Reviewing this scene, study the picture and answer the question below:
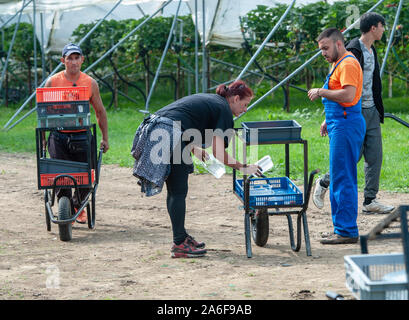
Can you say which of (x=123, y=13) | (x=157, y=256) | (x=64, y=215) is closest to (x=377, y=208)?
(x=157, y=256)

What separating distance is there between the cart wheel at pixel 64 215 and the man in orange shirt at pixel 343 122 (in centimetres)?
224

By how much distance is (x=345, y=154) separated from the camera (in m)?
5.55

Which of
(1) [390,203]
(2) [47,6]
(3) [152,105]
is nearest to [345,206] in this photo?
(1) [390,203]

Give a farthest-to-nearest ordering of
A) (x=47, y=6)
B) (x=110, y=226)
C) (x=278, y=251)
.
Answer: (x=47, y=6) < (x=110, y=226) < (x=278, y=251)

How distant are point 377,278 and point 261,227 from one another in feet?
6.19

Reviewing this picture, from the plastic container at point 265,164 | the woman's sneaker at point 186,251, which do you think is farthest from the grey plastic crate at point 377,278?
the woman's sneaker at point 186,251

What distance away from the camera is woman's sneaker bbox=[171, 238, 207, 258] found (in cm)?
544

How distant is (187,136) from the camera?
527cm

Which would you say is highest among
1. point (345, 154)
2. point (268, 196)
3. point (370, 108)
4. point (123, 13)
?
point (123, 13)

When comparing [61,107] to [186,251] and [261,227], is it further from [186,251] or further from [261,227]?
[261,227]

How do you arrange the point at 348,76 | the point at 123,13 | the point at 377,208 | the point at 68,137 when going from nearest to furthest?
the point at 348,76 < the point at 68,137 < the point at 377,208 < the point at 123,13

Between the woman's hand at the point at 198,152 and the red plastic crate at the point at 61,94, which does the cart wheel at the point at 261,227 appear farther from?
the red plastic crate at the point at 61,94

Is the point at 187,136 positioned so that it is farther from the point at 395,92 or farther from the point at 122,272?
the point at 395,92

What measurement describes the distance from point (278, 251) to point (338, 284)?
1065 millimetres
